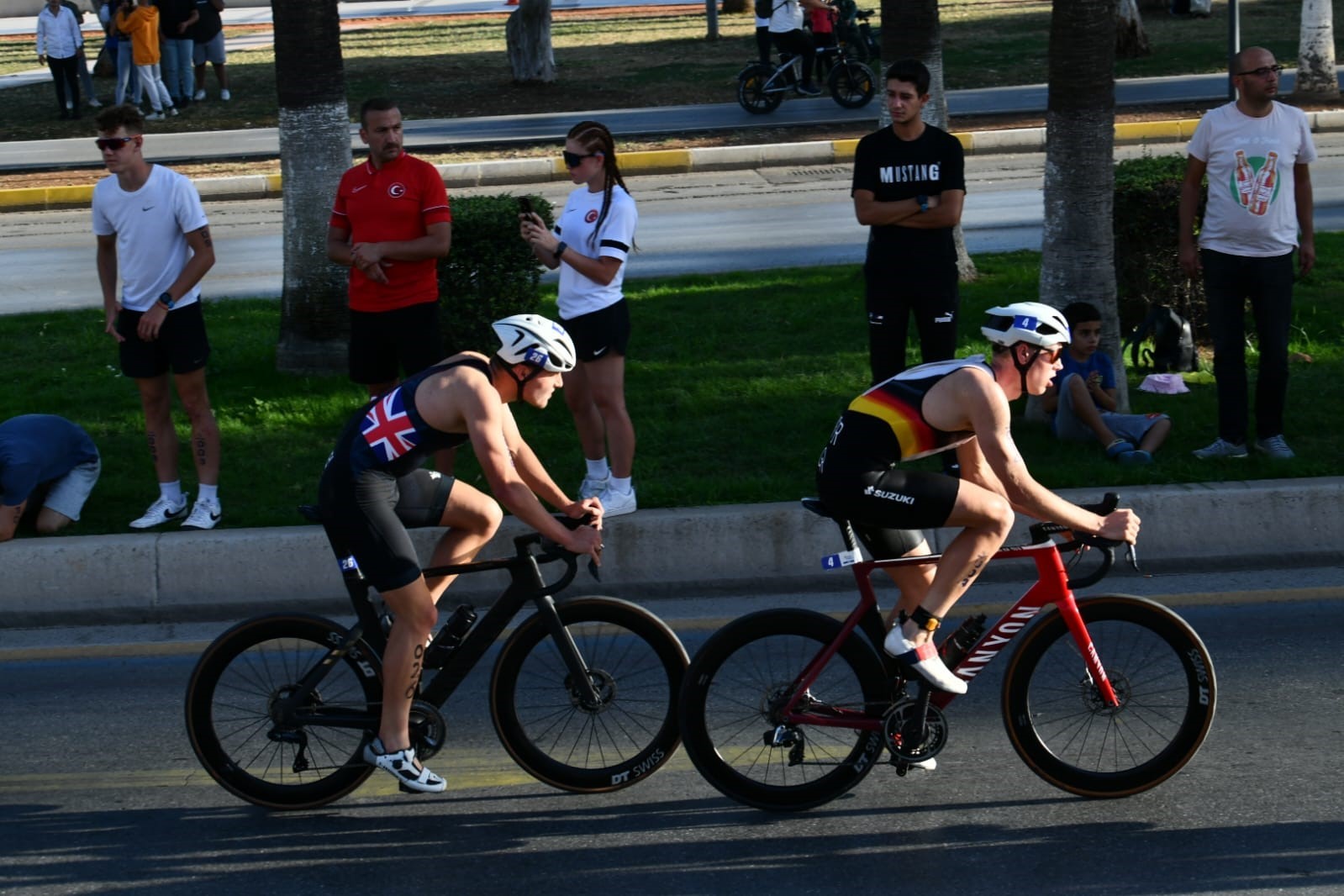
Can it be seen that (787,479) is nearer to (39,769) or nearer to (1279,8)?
(39,769)

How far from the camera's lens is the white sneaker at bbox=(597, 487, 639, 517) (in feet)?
27.6

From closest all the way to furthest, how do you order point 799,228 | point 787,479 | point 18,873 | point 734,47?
point 18,873, point 787,479, point 799,228, point 734,47

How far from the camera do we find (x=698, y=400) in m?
10.4

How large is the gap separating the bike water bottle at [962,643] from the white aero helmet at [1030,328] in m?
0.98

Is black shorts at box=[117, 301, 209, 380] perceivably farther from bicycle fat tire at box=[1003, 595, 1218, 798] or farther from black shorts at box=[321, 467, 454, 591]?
bicycle fat tire at box=[1003, 595, 1218, 798]

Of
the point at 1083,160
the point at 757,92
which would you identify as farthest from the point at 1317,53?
the point at 1083,160

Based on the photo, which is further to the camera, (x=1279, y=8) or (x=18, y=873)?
(x=1279, y=8)

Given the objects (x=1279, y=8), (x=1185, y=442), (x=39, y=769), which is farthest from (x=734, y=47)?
(x=39, y=769)

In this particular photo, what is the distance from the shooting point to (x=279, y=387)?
10969mm

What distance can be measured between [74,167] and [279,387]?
13.2m

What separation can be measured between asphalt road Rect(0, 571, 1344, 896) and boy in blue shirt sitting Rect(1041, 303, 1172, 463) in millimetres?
2623

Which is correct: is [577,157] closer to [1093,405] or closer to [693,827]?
[1093,405]

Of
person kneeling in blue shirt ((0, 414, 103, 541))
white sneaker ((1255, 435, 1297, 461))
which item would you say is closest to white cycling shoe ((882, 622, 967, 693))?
white sneaker ((1255, 435, 1297, 461))

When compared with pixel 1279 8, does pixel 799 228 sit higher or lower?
lower
